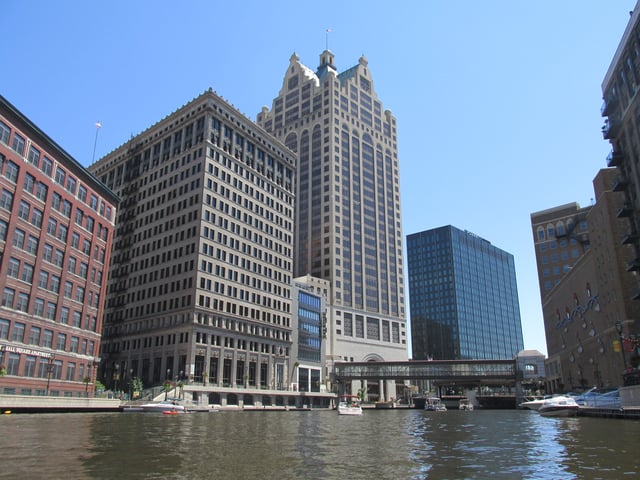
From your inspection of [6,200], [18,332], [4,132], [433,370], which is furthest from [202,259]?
[433,370]

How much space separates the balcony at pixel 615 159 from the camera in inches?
3282

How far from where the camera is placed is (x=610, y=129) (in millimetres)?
85062

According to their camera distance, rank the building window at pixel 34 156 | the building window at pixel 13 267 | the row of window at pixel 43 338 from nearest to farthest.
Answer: the row of window at pixel 43 338, the building window at pixel 13 267, the building window at pixel 34 156

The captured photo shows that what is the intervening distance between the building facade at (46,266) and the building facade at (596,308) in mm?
74598

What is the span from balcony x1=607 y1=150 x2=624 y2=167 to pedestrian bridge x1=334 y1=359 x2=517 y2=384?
256ft

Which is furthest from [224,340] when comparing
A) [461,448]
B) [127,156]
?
[461,448]

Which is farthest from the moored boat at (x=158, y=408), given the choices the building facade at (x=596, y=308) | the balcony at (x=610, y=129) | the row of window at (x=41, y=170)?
the balcony at (x=610, y=129)

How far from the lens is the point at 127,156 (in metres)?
150

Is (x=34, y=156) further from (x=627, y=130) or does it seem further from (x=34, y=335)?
(x=627, y=130)

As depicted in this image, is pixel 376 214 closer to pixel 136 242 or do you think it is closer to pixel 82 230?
pixel 136 242

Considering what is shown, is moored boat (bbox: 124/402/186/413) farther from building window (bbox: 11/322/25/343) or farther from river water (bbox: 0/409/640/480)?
river water (bbox: 0/409/640/480)

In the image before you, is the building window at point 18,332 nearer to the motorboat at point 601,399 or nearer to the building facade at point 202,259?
the building facade at point 202,259

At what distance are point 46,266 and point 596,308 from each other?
309 feet

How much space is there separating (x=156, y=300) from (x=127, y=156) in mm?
51270
